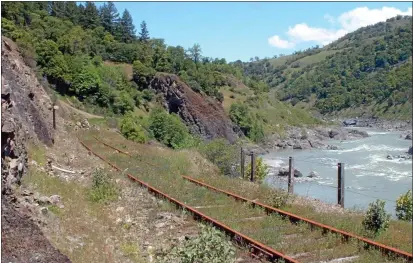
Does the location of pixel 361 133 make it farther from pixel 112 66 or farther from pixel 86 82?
pixel 86 82

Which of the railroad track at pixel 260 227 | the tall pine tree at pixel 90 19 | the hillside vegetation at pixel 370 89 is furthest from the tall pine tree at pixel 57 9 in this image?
the railroad track at pixel 260 227

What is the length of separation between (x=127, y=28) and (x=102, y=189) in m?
106

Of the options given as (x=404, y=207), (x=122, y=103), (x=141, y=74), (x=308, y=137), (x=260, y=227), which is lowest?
(x=404, y=207)

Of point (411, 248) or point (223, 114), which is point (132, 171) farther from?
point (223, 114)

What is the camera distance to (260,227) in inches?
410

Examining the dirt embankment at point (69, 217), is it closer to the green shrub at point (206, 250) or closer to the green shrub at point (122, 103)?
the green shrub at point (206, 250)

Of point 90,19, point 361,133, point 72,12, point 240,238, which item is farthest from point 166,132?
point 72,12

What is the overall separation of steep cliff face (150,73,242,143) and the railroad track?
6796 centimetres

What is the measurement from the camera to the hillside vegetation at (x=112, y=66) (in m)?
65.3

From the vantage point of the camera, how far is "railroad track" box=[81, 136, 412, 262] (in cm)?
862

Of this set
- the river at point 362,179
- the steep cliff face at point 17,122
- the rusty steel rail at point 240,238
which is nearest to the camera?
the rusty steel rail at point 240,238

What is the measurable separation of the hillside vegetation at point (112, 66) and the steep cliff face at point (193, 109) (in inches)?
103

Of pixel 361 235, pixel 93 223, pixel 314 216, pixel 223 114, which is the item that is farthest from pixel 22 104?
pixel 223 114

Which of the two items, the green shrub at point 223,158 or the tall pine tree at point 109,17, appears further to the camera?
the tall pine tree at point 109,17
